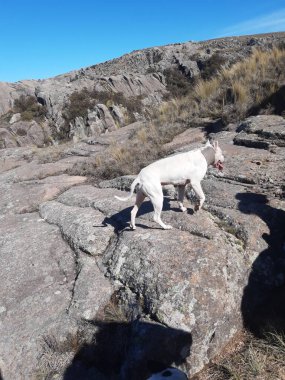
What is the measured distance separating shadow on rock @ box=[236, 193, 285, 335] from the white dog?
985 mm

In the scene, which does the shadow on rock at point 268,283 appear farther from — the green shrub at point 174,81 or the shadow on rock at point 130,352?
the green shrub at point 174,81

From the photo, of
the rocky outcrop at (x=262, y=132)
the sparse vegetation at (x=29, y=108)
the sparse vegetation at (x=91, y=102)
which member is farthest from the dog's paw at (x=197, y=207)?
the sparse vegetation at (x=29, y=108)

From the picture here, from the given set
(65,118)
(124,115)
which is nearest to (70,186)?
(124,115)

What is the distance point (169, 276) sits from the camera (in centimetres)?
434

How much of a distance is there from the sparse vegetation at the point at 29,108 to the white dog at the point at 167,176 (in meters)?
32.4

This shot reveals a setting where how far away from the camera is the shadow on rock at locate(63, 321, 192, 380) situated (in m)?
3.79

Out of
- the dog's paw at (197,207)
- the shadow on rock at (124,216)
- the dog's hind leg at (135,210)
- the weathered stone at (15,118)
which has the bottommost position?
the weathered stone at (15,118)

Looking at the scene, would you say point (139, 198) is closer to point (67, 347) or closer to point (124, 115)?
point (67, 347)

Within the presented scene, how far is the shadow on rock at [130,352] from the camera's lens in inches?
149

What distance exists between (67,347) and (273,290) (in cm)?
277

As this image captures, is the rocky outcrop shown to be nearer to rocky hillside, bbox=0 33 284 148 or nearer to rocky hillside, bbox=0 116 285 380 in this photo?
rocky hillside, bbox=0 116 285 380

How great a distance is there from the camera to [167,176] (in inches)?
201

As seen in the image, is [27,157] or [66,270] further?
[27,157]

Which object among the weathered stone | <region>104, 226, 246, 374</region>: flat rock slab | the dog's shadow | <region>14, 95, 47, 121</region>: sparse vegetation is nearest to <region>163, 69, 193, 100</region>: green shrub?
<region>14, 95, 47, 121</region>: sparse vegetation
